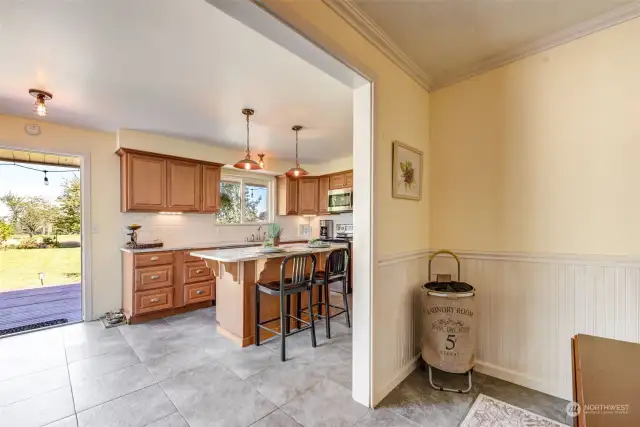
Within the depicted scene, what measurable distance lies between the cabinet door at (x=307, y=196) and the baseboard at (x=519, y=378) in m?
4.04

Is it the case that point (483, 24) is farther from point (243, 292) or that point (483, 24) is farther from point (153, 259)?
point (153, 259)

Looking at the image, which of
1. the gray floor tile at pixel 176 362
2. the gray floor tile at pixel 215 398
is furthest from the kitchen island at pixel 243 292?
the gray floor tile at pixel 215 398

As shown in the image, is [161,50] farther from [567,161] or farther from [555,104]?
[567,161]

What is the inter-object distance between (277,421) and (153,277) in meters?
2.76

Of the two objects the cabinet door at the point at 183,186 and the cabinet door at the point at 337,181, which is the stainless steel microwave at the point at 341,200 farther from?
the cabinet door at the point at 183,186

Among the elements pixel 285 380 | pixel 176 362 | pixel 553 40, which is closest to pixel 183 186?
pixel 176 362

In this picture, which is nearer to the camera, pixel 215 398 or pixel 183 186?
pixel 215 398

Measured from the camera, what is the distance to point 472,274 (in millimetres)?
2330

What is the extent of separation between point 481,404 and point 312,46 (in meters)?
2.51

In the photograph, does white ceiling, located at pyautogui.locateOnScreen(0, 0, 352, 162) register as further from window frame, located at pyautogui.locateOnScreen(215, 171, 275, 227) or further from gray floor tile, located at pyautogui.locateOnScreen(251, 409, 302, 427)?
gray floor tile, located at pyautogui.locateOnScreen(251, 409, 302, 427)

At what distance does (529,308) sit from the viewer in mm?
2059

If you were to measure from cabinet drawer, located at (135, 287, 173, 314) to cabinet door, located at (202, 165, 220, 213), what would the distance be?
1361mm

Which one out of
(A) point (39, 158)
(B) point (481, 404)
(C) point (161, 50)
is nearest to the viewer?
(B) point (481, 404)

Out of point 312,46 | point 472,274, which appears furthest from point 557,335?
point 312,46
